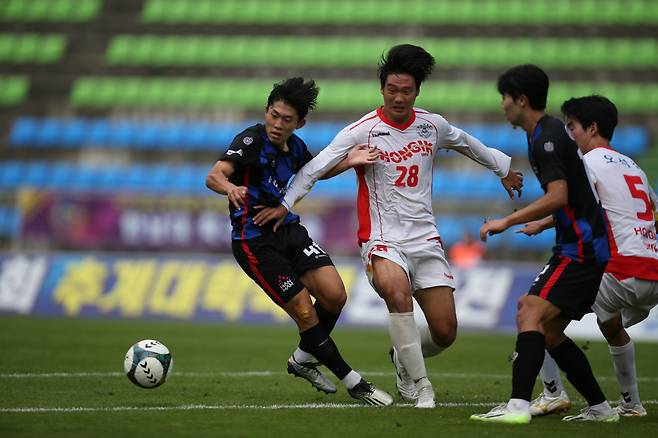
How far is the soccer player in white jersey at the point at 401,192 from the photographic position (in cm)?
789

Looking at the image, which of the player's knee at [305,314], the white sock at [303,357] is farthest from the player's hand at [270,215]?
the white sock at [303,357]

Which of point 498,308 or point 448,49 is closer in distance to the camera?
point 498,308

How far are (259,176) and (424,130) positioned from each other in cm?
134

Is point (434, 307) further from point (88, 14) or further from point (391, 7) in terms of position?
point (88, 14)

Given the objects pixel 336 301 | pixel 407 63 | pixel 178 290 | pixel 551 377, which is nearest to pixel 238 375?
pixel 336 301

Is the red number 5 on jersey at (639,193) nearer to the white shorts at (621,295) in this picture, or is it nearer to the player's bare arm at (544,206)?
the white shorts at (621,295)

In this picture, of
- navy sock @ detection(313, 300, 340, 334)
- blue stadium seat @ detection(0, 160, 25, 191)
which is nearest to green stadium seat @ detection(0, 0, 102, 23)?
blue stadium seat @ detection(0, 160, 25, 191)

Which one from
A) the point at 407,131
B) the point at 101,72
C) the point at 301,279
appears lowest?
the point at 301,279

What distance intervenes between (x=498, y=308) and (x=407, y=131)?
11.5 metres

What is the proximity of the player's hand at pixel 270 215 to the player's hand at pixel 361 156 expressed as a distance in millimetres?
648

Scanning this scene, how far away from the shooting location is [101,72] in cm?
3353

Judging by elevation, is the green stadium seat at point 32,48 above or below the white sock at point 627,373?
above

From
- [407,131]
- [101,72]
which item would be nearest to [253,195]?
[407,131]

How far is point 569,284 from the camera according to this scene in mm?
6785
